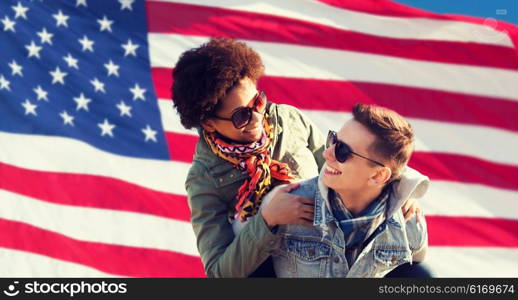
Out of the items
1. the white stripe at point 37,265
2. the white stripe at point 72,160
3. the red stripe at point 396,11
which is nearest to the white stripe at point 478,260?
the red stripe at point 396,11

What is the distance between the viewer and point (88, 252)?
22.7 ft

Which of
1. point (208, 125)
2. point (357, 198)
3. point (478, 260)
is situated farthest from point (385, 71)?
point (357, 198)

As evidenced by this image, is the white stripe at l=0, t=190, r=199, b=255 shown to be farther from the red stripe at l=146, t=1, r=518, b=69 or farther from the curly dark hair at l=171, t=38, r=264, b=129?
the curly dark hair at l=171, t=38, r=264, b=129

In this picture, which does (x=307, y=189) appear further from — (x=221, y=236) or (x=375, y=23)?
(x=375, y=23)

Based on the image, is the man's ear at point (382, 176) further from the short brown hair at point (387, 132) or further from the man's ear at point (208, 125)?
the man's ear at point (208, 125)

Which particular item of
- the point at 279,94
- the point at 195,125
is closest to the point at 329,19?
the point at 279,94

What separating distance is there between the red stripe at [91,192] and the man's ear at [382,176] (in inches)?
137

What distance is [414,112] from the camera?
767 cm

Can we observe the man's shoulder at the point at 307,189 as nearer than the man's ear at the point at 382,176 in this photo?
No

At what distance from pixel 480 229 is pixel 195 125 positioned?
12.7 feet

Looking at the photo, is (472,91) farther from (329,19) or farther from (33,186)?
(33,186)

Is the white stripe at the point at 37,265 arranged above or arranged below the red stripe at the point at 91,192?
below

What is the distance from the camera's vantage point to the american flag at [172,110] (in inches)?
276

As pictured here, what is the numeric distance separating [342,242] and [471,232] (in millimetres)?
3942
